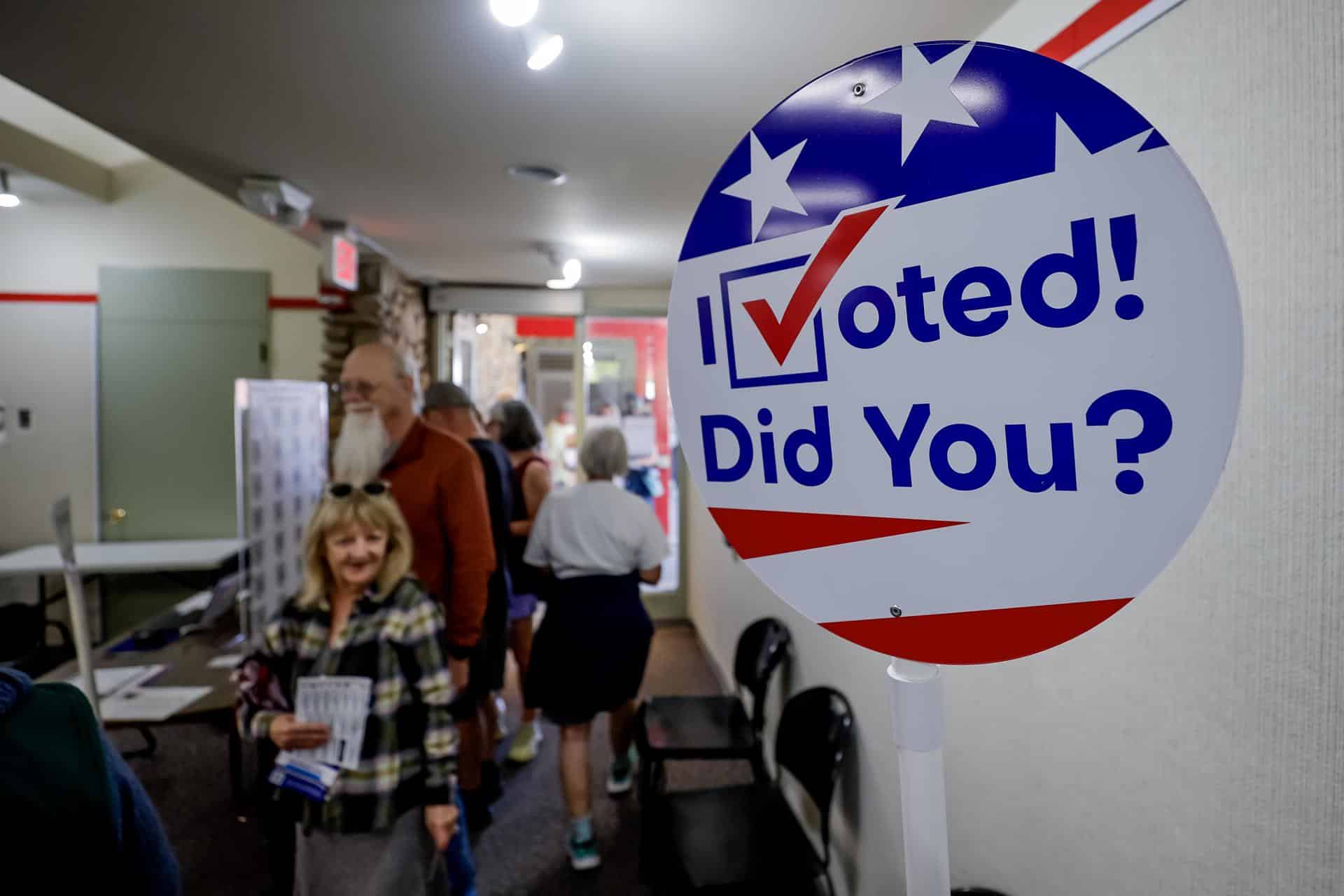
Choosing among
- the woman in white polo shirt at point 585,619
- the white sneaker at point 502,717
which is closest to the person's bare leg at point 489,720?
the white sneaker at point 502,717

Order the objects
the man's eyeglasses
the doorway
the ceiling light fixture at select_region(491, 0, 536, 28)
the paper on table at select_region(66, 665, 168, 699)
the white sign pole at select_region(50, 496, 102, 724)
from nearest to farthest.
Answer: the ceiling light fixture at select_region(491, 0, 536, 28) < the white sign pole at select_region(50, 496, 102, 724) < the man's eyeglasses < the paper on table at select_region(66, 665, 168, 699) < the doorway

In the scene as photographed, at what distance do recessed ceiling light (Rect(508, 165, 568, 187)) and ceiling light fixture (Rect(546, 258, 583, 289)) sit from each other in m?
1.20

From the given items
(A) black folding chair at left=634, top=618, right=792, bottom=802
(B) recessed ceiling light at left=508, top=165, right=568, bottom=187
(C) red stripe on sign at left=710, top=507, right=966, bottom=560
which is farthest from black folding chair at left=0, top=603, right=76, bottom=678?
(C) red stripe on sign at left=710, top=507, right=966, bottom=560

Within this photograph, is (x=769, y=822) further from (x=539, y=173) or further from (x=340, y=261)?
(x=340, y=261)

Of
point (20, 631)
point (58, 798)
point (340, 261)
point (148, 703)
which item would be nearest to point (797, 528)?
point (58, 798)

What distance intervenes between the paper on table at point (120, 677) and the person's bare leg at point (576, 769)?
5.81 ft

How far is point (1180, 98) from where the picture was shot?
908 millimetres

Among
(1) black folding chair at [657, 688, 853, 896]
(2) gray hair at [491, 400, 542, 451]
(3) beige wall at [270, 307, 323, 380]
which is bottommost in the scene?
(1) black folding chair at [657, 688, 853, 896]

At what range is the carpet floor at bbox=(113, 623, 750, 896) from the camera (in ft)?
7.44

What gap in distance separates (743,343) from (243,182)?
2693 mm

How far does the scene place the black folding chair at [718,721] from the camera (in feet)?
7.30

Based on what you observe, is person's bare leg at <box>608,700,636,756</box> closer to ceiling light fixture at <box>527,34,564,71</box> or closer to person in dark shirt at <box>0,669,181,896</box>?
person in dark shirt at <box>0,669,181,896</box>

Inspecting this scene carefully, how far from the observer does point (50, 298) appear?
439cm

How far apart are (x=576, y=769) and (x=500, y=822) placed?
533 mm
